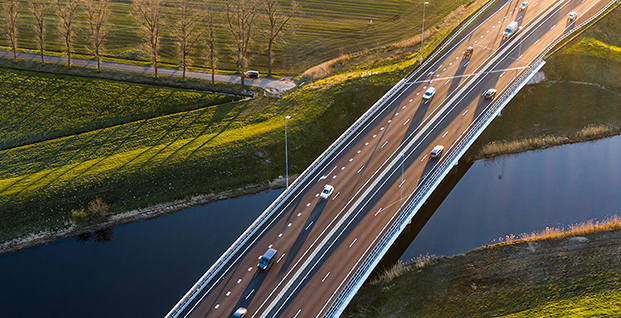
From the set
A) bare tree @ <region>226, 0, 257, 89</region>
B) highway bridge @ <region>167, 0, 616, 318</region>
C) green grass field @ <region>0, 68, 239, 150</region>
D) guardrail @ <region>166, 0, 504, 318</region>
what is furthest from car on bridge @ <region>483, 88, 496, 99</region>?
green grass field @ <region>0, 68, 239, 150</region>

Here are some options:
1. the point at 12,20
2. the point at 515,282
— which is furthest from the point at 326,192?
the point at 12,20

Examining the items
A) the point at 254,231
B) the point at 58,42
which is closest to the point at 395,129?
the point at 254,231

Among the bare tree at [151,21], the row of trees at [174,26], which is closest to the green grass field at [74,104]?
the row of trees at [174,26]

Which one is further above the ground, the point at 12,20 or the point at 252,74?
the point at 12,20

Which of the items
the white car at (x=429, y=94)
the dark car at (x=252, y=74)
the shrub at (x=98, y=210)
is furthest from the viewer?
the dark car at (x=252, y=74)

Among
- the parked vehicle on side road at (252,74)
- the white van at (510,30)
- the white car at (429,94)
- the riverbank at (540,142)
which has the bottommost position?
the riverbank at (540,142)

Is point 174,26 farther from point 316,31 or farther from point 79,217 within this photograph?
point 79,217

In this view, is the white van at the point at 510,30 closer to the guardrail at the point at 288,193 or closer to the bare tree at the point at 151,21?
the guardrail at the point at 288,193

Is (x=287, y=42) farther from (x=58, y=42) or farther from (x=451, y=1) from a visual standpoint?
(x=58, y=42)
